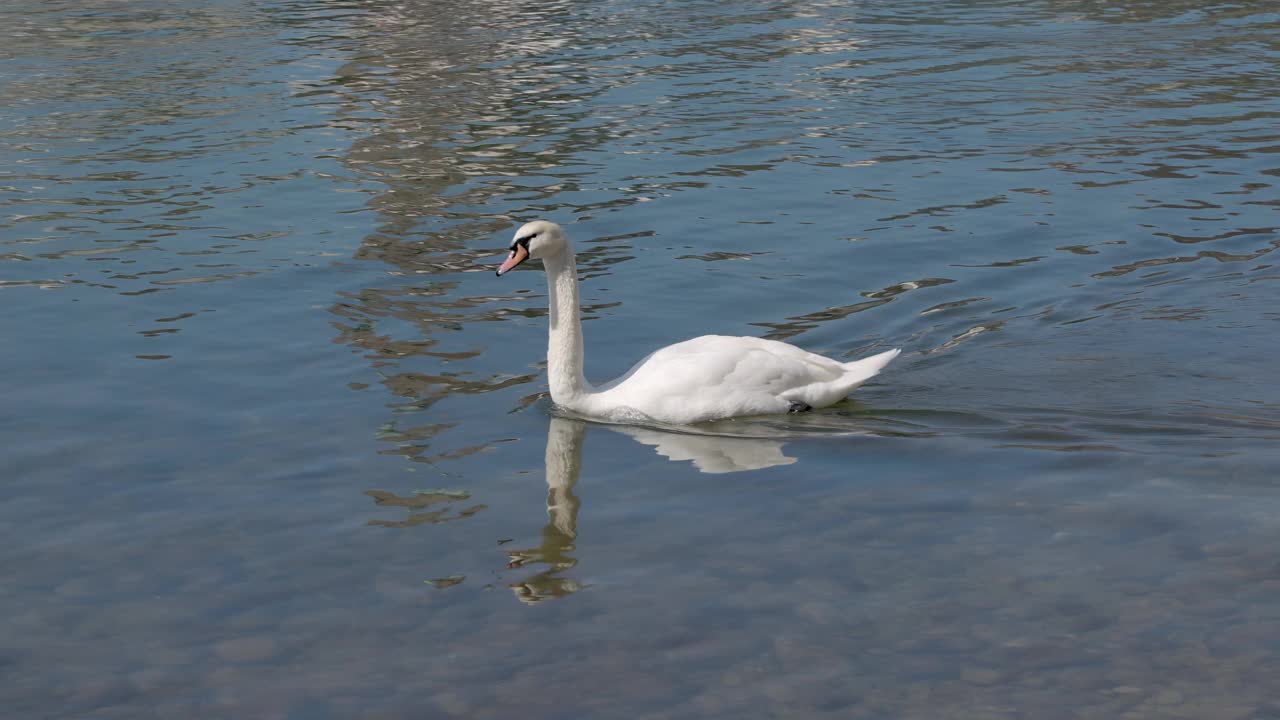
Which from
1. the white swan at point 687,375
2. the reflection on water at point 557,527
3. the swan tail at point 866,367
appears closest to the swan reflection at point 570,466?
the reflection on water at point 557,527

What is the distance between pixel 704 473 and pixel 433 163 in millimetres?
10913

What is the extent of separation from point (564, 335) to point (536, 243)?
63cm

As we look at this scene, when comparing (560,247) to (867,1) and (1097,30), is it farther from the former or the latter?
(867,1)

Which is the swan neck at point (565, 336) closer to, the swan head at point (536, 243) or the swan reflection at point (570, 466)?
the swan head at point (536, 243)

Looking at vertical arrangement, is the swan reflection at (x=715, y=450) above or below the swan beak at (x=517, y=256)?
below

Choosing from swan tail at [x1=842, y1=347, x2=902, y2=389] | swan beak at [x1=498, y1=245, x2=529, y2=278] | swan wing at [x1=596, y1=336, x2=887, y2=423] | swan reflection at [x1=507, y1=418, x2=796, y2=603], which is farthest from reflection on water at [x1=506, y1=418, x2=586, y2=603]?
swan tail at [x1=842, y1=347, x2=902, y2=389]

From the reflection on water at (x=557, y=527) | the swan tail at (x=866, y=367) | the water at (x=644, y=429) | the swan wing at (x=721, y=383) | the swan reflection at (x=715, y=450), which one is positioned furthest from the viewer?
the swan tail at (x=866, y=367)

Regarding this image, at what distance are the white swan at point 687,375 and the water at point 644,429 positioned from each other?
0.16 meters

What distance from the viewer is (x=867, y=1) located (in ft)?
111

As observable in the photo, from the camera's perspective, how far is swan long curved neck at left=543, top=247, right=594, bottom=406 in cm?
1024

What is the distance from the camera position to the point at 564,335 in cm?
1031

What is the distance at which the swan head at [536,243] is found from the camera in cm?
998

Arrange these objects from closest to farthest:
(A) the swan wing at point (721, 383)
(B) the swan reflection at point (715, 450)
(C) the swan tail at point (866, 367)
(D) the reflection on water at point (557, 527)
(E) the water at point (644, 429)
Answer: (E) the water at point (644, 429) → (D) the reflection on water at point (557, 527) → (B) the swan reflection at point (715, 450) → (A) the swan wing at point (721, 383) → (C) the swan tail at point (866, 367)

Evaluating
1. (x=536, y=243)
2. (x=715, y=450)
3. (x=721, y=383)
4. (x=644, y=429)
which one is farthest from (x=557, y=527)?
(x=536, y=243)
